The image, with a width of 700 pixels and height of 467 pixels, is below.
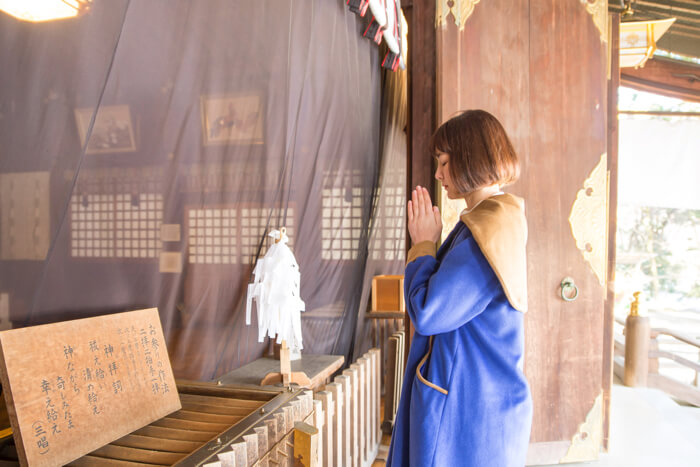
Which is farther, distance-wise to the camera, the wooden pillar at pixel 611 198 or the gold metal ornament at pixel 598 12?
the wooden pillar at pixel 611 198

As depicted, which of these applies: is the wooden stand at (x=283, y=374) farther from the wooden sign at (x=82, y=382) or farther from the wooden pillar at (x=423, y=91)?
the wooden pillar at (x=423, y=91)

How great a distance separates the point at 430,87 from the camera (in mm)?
2529

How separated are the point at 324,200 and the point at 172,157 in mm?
915

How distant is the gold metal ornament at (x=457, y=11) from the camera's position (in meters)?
2.42

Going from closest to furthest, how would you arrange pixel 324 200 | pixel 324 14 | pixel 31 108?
pixel 31 108 < pixel 324 14 < pixel 324 200

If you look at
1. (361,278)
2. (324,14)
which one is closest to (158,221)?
(324,14)

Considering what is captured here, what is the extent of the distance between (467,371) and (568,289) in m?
1.73

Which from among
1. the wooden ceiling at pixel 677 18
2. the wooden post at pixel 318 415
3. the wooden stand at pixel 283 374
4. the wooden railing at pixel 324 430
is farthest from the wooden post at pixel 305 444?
the wooden ceiling at pixel 677 18

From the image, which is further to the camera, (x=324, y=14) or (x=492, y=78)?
(x=492, y=78)

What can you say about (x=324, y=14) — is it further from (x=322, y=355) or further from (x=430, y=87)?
(x=322, y=355)

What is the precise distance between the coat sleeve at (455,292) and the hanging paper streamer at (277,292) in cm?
58

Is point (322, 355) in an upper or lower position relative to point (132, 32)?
lower

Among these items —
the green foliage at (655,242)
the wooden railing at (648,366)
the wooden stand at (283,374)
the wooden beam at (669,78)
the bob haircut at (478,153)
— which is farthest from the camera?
the green foliage at (655,242)

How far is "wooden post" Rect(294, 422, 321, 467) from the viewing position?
3.45ft
